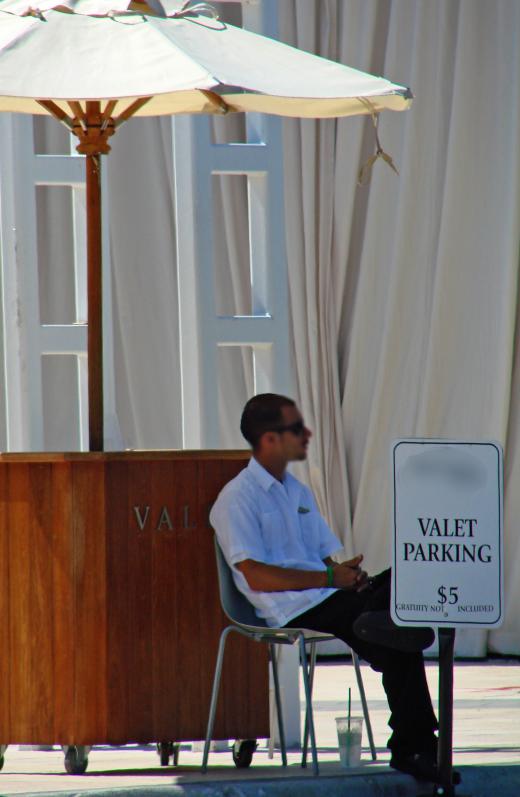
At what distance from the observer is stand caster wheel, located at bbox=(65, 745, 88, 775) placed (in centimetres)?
492

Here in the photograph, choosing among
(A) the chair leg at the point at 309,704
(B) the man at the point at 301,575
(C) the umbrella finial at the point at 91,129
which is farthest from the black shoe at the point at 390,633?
(C) the umbrella finial at the point at 91,129

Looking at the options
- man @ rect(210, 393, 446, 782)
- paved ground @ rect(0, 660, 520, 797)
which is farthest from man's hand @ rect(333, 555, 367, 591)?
paved ground @ rect(0, 660, 520, 797)

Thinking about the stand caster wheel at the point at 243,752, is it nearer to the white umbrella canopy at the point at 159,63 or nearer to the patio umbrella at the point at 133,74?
the patio umbrella at the point at 133,74

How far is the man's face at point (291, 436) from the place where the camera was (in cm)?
500

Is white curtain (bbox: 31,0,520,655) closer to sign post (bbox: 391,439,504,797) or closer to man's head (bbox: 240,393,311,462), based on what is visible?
man's head (bbox: 240,393,311,462)

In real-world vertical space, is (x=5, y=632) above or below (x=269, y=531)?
below

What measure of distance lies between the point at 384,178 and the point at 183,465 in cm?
347

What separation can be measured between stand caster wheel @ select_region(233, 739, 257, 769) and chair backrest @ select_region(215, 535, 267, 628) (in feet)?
1.55

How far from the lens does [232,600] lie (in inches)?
193

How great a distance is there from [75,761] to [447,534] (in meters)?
1.68

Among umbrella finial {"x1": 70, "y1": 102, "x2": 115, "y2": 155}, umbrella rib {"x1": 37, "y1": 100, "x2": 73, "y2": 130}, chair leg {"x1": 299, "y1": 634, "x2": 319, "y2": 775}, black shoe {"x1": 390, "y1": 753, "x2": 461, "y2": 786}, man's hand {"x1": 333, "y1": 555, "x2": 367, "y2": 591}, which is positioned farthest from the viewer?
umbrella finial {"x1": 70, "y1": 102, "x2": 115, "y2": 155}

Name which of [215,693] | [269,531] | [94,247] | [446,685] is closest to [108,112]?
[94,247]

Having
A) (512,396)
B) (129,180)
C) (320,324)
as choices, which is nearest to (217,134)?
(129,180)

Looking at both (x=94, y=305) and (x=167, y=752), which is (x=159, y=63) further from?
(x=167, y=752)
